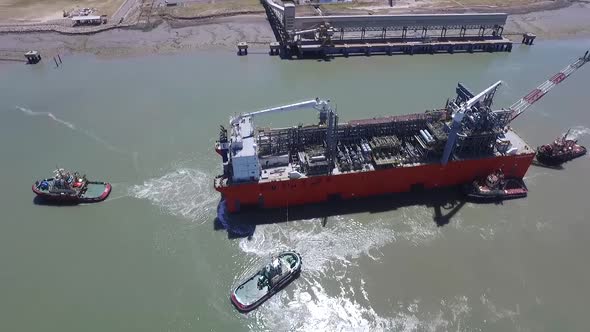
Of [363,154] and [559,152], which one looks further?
[559,152]

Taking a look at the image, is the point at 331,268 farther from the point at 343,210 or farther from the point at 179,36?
the point at 179,36

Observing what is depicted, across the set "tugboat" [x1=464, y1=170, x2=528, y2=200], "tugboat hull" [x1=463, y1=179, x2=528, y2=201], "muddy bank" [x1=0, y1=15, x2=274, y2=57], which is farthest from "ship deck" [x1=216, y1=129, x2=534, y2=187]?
"muddy bank" [x1=0, y1=15, x2=274, y2=57]

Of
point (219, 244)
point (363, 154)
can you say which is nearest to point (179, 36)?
point (363, 154)

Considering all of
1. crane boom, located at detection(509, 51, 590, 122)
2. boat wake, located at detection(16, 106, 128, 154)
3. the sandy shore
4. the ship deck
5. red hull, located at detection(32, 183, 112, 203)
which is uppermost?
crane boom, located at detection(509, 51, 590, 122)

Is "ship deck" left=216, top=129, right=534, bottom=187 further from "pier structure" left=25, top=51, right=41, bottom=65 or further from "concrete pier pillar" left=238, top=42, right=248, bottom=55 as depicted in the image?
"pier structure" left=25, top=51, right=41, bottom=65

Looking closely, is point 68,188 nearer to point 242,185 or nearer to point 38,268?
point 38,268

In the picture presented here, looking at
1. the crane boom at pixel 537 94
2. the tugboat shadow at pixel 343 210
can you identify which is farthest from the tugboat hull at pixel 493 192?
the crane boom at pixel 537 94

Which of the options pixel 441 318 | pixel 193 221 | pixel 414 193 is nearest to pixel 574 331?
pixel 441 318
